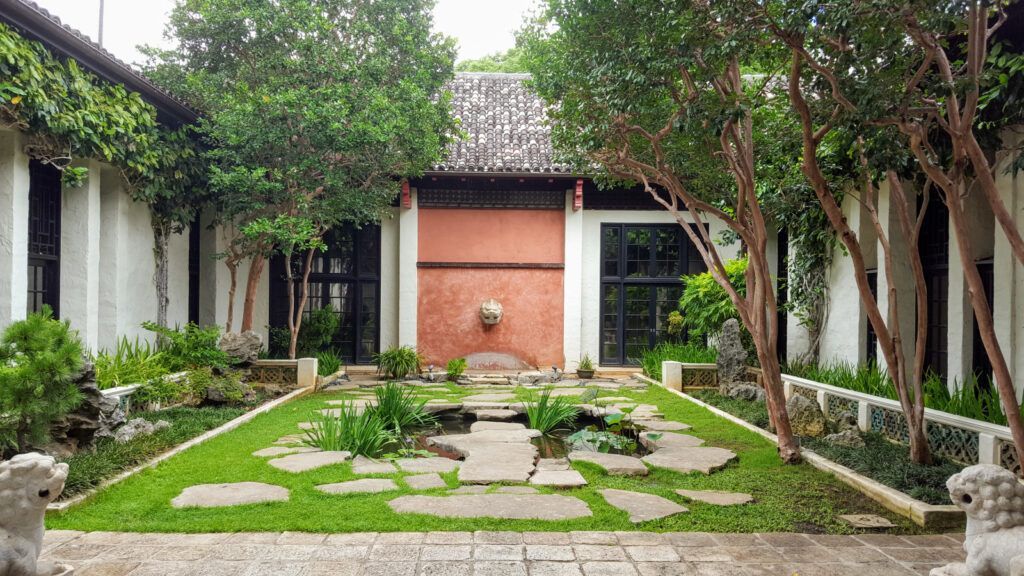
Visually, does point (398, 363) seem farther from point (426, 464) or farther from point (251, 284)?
point (426, 464)

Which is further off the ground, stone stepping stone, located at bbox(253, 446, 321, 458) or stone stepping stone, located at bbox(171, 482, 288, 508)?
stone stepping stone, located at bbox(171, 482, 288, 508)

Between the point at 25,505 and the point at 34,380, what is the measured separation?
2.23m

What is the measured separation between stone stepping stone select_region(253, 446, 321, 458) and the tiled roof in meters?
7.12

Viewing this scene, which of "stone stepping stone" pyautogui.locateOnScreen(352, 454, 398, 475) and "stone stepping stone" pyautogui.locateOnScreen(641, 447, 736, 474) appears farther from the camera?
"stone stepping stone" pyautogui.locateOnScreen(641, 447, 736, 474)

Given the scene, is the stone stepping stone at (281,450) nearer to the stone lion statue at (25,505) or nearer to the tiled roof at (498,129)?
the stone lion statue at (25,505)

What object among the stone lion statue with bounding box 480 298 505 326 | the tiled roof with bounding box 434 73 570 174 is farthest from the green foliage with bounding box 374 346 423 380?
the tiled roof with bounding box 434 73 570 174

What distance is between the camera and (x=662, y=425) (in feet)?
25.0

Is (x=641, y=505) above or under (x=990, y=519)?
under

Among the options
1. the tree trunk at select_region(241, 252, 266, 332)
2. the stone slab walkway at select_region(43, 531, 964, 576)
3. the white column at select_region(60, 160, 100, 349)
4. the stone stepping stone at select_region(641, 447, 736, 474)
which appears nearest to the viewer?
the stone slab walkway at select_region(43, 531, 964, 576)

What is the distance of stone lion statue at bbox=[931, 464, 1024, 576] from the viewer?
2814 mm

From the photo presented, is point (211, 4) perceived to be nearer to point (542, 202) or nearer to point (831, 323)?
point (542, 202)

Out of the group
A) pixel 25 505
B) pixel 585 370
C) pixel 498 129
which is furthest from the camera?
pixel 498 129

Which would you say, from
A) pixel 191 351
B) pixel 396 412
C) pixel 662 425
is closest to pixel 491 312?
pixel 191 351

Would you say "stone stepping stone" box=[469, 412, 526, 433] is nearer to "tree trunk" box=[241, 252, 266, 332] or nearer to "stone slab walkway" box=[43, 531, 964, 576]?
"stone slab walkway" box=[43, 531, 964, 576]
